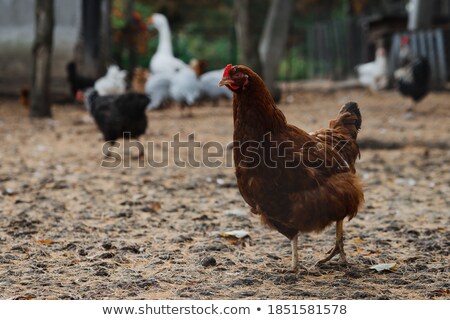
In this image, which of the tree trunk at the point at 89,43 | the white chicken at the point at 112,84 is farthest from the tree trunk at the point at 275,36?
the white chicken at the point at 112,84

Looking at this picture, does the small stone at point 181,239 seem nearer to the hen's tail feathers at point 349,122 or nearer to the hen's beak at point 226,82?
the hen's tail feathers at point 349,122

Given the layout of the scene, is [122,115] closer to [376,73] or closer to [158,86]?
[158,86]

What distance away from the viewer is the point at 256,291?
335 cm

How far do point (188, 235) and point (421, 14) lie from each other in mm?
12438

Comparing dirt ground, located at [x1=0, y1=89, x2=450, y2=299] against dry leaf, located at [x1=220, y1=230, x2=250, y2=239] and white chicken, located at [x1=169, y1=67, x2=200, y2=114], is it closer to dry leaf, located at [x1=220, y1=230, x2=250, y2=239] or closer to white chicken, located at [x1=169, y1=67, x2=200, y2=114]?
dry leaf, located at [x1=220, y1=230, x2=250, y2=239]

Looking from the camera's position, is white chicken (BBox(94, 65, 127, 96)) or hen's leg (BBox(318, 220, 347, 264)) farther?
white chicken (BBox(94, 65, 127, 96))

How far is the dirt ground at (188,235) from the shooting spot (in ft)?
11.2

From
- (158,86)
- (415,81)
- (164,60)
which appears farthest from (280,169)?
(164,60)

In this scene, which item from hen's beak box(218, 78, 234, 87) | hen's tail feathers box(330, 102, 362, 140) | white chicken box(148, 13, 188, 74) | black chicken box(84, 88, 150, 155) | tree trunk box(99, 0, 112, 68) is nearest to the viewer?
hen's beak box(218, 78, 234, 87)

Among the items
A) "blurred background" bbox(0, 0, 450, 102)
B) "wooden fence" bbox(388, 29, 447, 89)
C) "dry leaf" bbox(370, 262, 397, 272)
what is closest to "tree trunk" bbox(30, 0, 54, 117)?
"blurred background" bbox(0, 0, 450, 102)

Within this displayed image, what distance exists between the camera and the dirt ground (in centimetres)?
342

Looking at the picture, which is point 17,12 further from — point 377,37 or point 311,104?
point 377,37

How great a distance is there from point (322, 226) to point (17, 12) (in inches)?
516

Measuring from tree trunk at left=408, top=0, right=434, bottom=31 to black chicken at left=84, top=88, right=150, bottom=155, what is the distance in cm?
919
